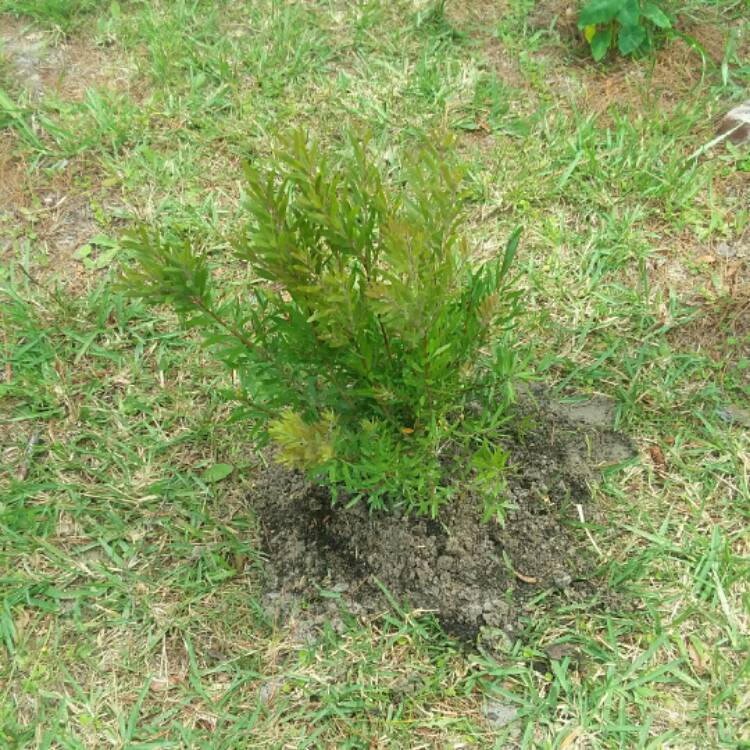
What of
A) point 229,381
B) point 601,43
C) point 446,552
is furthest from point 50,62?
point 446,552

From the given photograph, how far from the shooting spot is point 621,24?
3.39 metres

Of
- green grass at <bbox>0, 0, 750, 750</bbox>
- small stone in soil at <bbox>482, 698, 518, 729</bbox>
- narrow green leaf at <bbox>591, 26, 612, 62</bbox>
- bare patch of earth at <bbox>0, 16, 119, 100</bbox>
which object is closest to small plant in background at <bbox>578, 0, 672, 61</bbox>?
narrow green leaf at <bbox>591, 26, 612, 62</bbox>

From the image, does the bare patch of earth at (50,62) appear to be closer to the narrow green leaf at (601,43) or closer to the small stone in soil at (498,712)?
the narrow green leaf at (601,43)

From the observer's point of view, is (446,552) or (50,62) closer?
(446,552)

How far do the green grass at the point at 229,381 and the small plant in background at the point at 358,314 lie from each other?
523mm

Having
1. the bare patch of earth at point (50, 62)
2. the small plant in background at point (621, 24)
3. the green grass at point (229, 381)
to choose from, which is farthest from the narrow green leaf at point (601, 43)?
the bare patch of earth at point (50, 62)

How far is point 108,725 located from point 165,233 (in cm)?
180

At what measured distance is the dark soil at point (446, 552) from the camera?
2172 millimetres

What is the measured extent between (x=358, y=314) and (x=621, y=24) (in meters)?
2.47

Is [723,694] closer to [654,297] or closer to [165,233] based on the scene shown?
[654,297]

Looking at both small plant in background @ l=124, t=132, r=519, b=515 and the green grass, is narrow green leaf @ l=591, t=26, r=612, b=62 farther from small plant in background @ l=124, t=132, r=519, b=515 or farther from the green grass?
small plant in background @ l=124, t=132, r=519, b=515

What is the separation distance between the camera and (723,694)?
6.67 feet

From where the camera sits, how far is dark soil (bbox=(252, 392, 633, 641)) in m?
2.17

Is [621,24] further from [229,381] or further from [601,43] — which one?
[229,381]
